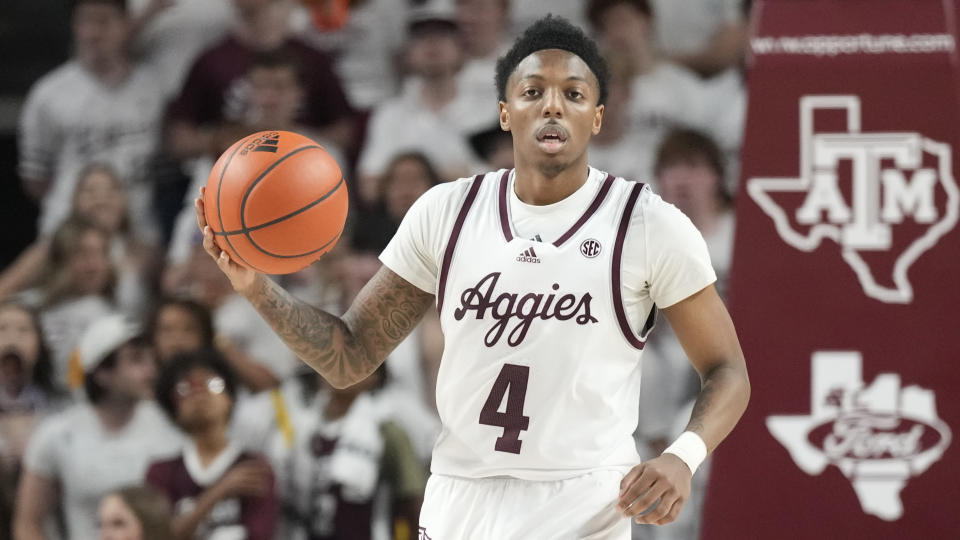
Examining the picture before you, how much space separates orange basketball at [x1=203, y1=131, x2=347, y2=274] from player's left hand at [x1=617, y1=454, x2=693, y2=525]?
3.36ft

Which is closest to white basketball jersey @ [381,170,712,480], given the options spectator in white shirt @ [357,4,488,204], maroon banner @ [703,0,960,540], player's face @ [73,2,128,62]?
maroon banner @ [703,0,960,540]

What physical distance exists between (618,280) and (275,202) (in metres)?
0.85

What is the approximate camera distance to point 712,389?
2994mm

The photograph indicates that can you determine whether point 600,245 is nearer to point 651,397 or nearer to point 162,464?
point 651,397

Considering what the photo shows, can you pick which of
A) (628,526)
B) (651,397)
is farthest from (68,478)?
(628,526)

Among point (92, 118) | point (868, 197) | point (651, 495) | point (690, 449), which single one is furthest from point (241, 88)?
point (651, 495)

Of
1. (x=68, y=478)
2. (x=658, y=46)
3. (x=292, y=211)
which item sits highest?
(x=658, y=46)

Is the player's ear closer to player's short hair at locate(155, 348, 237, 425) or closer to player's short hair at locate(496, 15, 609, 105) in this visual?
player's short hair at locate(496, 15, 609, 105)

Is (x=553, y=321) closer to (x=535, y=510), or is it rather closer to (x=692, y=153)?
(x=535, y=510)

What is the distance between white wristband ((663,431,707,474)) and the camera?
2801 mm

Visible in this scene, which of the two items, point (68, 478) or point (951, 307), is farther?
point (68, 478)

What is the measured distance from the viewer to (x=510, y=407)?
119 inches

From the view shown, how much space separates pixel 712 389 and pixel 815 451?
6.82 feet

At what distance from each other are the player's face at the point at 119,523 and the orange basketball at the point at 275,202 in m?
2.66
